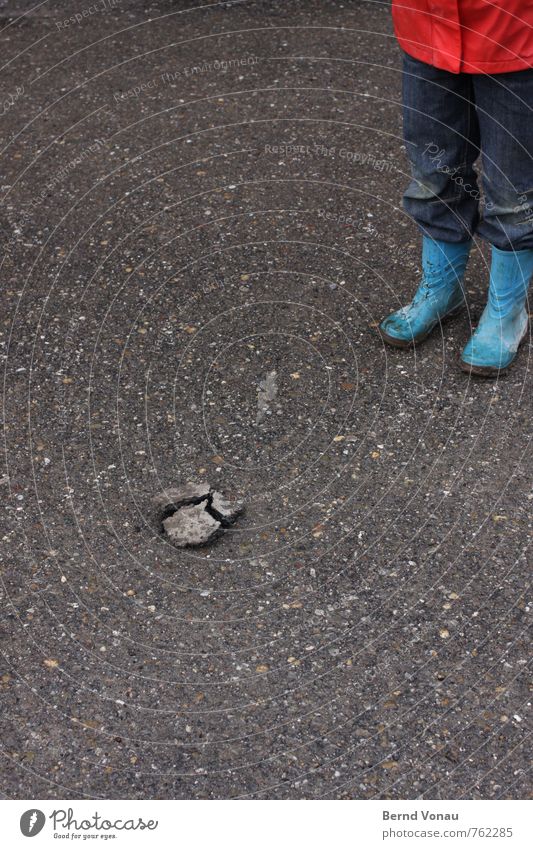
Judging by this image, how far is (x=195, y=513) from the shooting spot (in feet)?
8.16

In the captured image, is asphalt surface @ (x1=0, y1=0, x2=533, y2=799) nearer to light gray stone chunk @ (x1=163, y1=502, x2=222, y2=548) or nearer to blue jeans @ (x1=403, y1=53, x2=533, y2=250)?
light gray stone chunk @ (x1=163, y1=502, x2=222, y2=548)

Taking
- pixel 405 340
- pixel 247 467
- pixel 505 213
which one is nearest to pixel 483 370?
pixel 405 340

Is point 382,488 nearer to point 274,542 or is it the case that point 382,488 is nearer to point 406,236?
point 274,542

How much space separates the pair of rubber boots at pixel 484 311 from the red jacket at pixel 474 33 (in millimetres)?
549

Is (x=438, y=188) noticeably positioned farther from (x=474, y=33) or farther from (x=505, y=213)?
Answer: (x=474, y=33)

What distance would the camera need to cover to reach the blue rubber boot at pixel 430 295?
9.41 ft

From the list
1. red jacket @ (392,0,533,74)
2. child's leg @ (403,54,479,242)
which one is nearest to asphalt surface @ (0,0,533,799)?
child's leg @ (403,54,479,242)

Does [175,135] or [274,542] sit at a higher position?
[175,135]

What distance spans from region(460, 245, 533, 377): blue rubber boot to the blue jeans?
0.32 feet

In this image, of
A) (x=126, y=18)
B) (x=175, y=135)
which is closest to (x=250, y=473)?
(x=175, y=135)

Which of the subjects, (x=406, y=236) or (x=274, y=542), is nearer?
(x=274, y=542)

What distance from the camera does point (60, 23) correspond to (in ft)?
15.8

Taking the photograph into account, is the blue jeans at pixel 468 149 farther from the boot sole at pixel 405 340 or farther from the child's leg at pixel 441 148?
the boot sole at pixel 405 340

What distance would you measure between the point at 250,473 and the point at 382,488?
36cm
